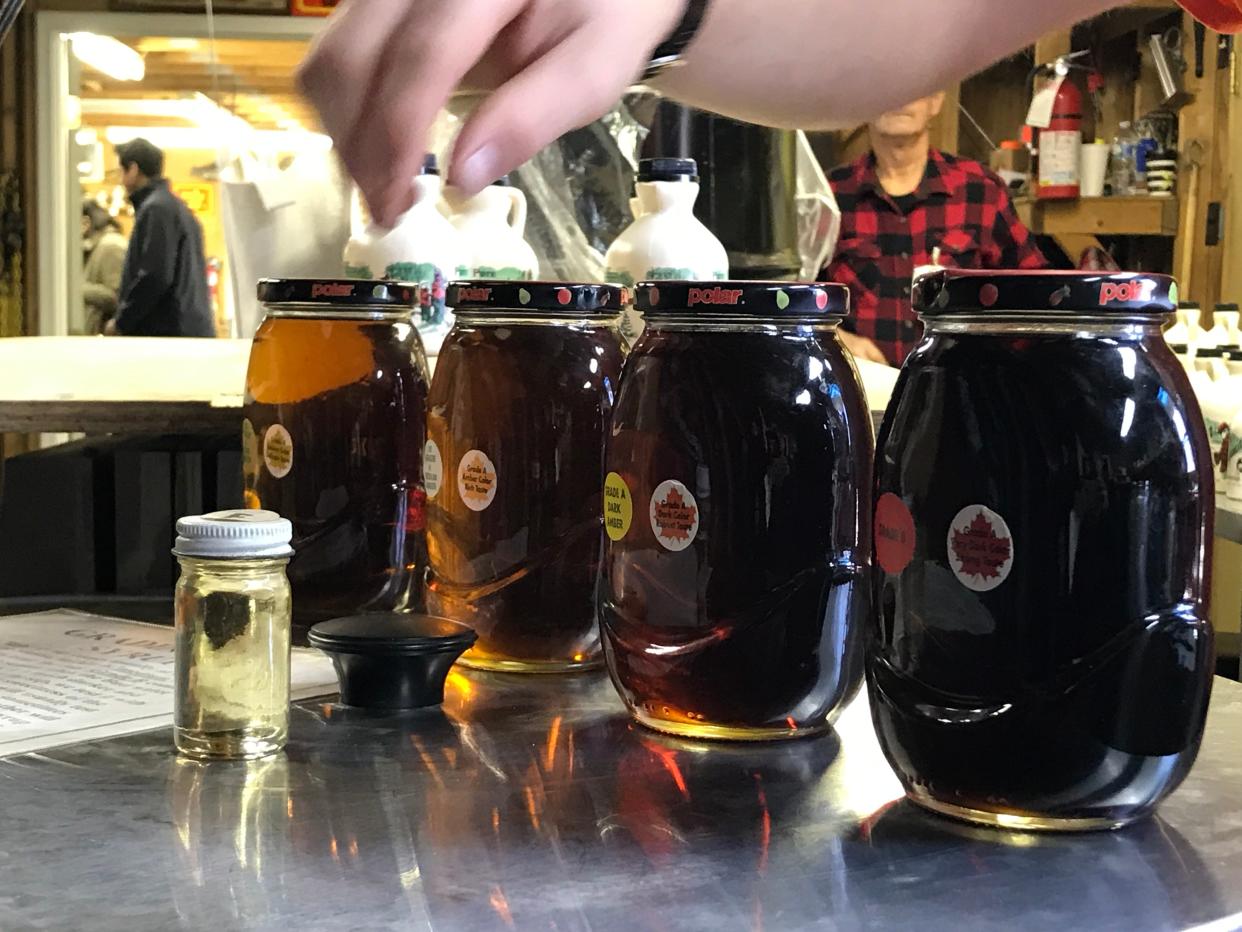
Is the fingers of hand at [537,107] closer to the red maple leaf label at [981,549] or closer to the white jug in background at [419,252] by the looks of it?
the red maple leaf label at [981,549]

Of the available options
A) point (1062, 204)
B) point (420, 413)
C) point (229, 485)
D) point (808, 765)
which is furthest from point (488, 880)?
point (1062, 204)

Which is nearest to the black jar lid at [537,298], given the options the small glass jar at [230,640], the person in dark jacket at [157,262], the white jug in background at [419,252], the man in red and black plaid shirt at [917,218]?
the small glass jar at [230,640]

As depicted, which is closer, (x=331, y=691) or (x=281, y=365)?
(x=331, y=691)

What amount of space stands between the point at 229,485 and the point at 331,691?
66 centimetres

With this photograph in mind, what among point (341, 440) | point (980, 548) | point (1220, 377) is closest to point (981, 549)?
point (980, 548)

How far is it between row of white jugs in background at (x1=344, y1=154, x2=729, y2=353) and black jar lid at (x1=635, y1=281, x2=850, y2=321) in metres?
0.37

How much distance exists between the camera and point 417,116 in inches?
22.0

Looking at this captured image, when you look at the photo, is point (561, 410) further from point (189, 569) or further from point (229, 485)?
point (229, 485)

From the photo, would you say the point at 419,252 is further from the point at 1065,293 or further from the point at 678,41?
the point at 1065,293

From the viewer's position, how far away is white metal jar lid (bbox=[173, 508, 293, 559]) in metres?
0.71

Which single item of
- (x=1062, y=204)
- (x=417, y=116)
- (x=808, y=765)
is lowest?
(x=808, y=765)

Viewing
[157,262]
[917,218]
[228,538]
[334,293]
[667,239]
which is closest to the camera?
[228,538]

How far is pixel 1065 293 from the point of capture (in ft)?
1.97

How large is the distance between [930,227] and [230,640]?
9.36 ft
